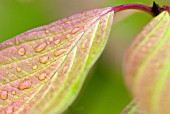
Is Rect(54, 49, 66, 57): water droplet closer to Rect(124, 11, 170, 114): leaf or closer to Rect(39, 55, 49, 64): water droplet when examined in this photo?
Rect(39, 55, 49, 64): water droplet

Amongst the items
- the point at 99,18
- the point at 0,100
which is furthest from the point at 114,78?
the point at 0,100

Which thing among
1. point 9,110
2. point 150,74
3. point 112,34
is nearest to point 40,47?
point 9,110

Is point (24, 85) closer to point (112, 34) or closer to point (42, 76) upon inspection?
point (42, 76)

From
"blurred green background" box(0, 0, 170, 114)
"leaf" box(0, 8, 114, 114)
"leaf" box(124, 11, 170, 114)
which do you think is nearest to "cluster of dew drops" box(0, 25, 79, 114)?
"leaf" box(0, 8, 114, 114)

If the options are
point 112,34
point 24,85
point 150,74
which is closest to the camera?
point 150,74

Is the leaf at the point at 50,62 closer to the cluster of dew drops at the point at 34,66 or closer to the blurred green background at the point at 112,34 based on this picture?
the cluster of dew drops at the point at 34,66
